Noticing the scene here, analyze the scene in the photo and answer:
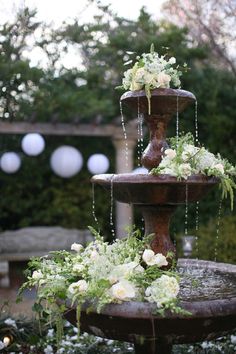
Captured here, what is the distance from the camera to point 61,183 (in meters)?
9.44

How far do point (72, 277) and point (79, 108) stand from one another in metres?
5.13

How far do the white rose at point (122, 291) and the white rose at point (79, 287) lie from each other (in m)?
0.16

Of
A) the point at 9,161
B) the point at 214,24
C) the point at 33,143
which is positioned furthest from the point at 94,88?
the point at 214,24

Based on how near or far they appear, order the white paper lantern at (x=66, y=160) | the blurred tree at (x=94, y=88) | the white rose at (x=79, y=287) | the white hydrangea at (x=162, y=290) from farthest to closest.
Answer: the white paper lantern at (x=66, y=160) → the blurred tree at (x=94, y=88) → the white rose at (x=79, y=287) → the white hydrangea at (x=162, y=290)

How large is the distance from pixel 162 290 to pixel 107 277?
314 mm

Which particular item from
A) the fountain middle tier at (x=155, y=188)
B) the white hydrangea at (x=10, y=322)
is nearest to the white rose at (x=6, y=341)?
the white hydrangea at (x=10, y=322)

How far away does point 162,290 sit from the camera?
268cm

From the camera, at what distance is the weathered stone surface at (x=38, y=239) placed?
28.5ft

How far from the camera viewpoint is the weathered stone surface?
8688 mm

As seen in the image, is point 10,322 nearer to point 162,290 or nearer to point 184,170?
point 162,290

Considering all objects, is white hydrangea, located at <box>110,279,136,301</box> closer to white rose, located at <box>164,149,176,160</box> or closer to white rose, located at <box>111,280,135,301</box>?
white rose, located at <box>111,280,135,301</box>

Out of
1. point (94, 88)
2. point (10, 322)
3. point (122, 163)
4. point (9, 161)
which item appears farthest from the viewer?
point (94, 88)

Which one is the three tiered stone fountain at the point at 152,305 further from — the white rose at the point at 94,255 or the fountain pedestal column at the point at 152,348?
the white rose at the point at 94,255

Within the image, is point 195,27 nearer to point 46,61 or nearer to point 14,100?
point 46,61
